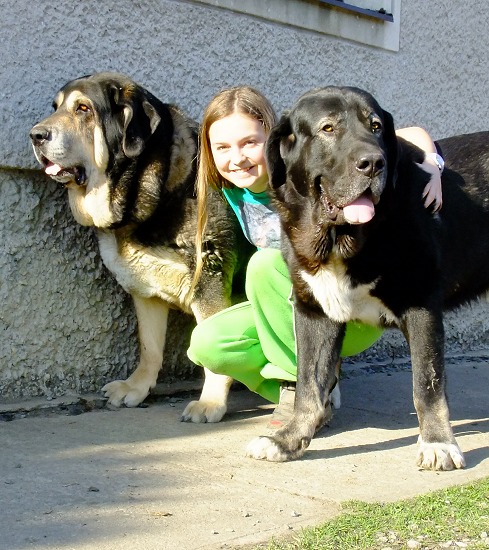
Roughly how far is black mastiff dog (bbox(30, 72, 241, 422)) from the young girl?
0.21m

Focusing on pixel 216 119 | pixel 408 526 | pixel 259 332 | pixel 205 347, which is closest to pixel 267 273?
pixel 259 332

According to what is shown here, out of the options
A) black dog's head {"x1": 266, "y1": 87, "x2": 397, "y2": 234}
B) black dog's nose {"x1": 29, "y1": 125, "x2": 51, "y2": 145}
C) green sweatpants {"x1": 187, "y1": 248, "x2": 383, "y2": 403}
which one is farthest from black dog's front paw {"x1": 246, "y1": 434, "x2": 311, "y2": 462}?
black dog's nose {"x1": 29, "y1": 125, "x2": 51, "y2": 145}

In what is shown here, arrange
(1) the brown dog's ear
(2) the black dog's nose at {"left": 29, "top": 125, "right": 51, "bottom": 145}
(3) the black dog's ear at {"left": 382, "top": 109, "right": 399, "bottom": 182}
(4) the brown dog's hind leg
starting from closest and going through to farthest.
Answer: (3) the black dog's ear at {"left": 382, "top": 109, "right": 399, "bottom": 182} < (2) the black dog's nose at {"left": 29, "top": 125, "right": 51, "bottom": 145} < (1) the brown dog's ear < (4) the brown dog's hind leg

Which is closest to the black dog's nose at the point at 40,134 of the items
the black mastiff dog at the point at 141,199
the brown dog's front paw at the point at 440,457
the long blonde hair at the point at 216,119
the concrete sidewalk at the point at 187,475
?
the black mastiff dog at the point at 141,199

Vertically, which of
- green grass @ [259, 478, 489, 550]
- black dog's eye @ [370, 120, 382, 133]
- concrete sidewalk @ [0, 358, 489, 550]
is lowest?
concrete sidewalk @ [0, 358, 489, 550]

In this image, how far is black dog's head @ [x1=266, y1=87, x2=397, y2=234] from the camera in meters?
2.86

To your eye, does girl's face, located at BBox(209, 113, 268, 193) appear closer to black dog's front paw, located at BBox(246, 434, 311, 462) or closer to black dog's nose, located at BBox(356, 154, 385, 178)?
black dog's nose, located at BBox(356, 154, 385, 178)

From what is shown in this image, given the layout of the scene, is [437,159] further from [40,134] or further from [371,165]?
[40,134]

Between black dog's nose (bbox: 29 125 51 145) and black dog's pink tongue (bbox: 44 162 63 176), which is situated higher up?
black dog's nose (bbox: 29 125 51 145)

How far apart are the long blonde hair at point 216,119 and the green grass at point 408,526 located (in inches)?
64.4

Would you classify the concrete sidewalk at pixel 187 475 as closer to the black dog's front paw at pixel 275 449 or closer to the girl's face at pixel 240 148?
the black dog's front paw at pixel 275 449

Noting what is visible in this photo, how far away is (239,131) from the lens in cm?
357

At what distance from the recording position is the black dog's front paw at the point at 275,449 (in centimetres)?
310

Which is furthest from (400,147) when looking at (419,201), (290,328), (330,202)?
(290,328)
